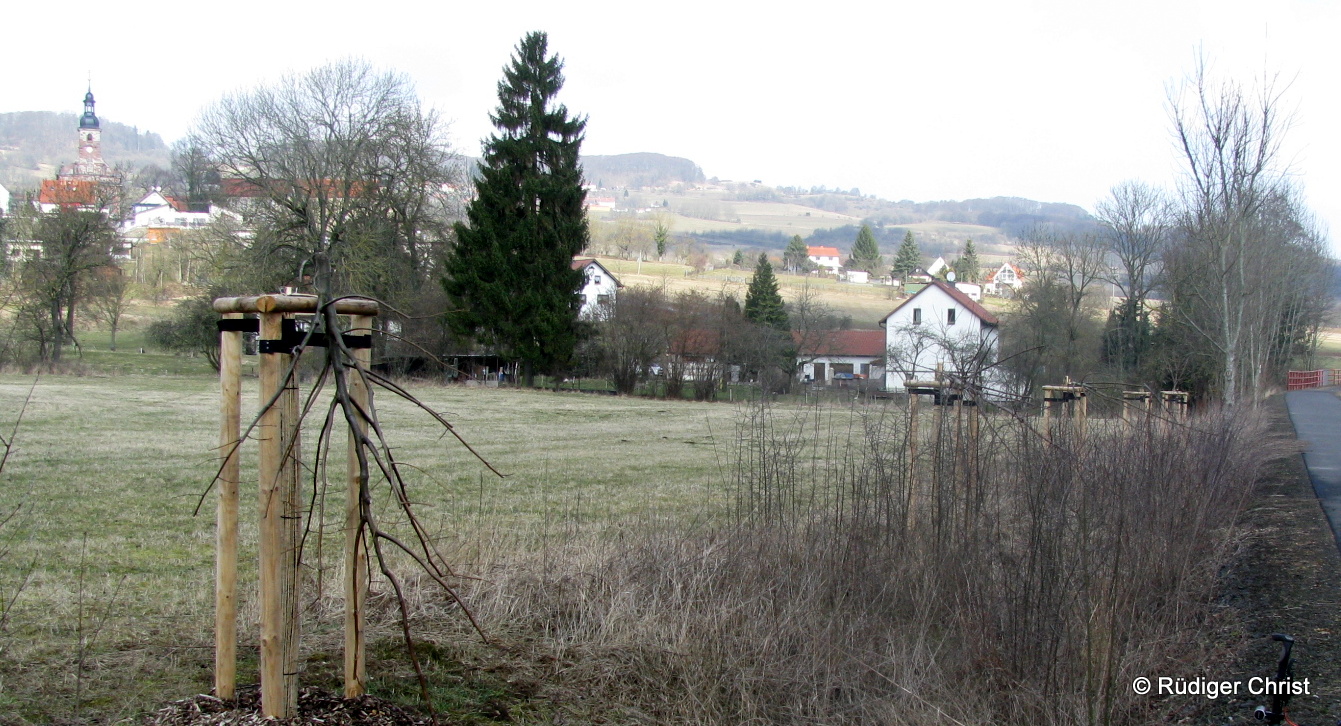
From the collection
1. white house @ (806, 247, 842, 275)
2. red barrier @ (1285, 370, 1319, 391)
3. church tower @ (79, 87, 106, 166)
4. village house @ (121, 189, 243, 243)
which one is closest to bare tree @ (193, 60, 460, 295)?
village house @ (121, 189, 243, 243)

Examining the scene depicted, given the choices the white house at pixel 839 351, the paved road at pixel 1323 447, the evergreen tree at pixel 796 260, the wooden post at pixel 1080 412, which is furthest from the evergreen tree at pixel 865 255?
the wooden post at pixel 1080 412

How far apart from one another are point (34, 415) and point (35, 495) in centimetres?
1066

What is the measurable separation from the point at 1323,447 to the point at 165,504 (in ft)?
57.8

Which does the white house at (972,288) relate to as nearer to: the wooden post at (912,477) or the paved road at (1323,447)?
the paved road at (1323,447)

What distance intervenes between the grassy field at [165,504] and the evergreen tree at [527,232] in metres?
9.98

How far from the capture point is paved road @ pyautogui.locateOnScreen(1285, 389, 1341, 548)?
381 inches

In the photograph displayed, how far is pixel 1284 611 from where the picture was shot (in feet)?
18.8

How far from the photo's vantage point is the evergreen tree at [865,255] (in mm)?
123688

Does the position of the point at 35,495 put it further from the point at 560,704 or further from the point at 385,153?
the point at 385,153

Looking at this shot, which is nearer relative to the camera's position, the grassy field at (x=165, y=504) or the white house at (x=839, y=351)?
the grassy field at (x=165, y=504)

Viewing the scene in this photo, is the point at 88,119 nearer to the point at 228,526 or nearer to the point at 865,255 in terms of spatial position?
the point at 865,255

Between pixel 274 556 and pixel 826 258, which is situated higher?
pixel 826 258

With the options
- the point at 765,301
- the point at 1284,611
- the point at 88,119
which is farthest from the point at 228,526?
the point at 88,119

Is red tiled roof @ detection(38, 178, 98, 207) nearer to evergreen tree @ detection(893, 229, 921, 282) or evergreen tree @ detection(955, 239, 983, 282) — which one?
evergreen tree @ detection(893, 229, 921, 282)
